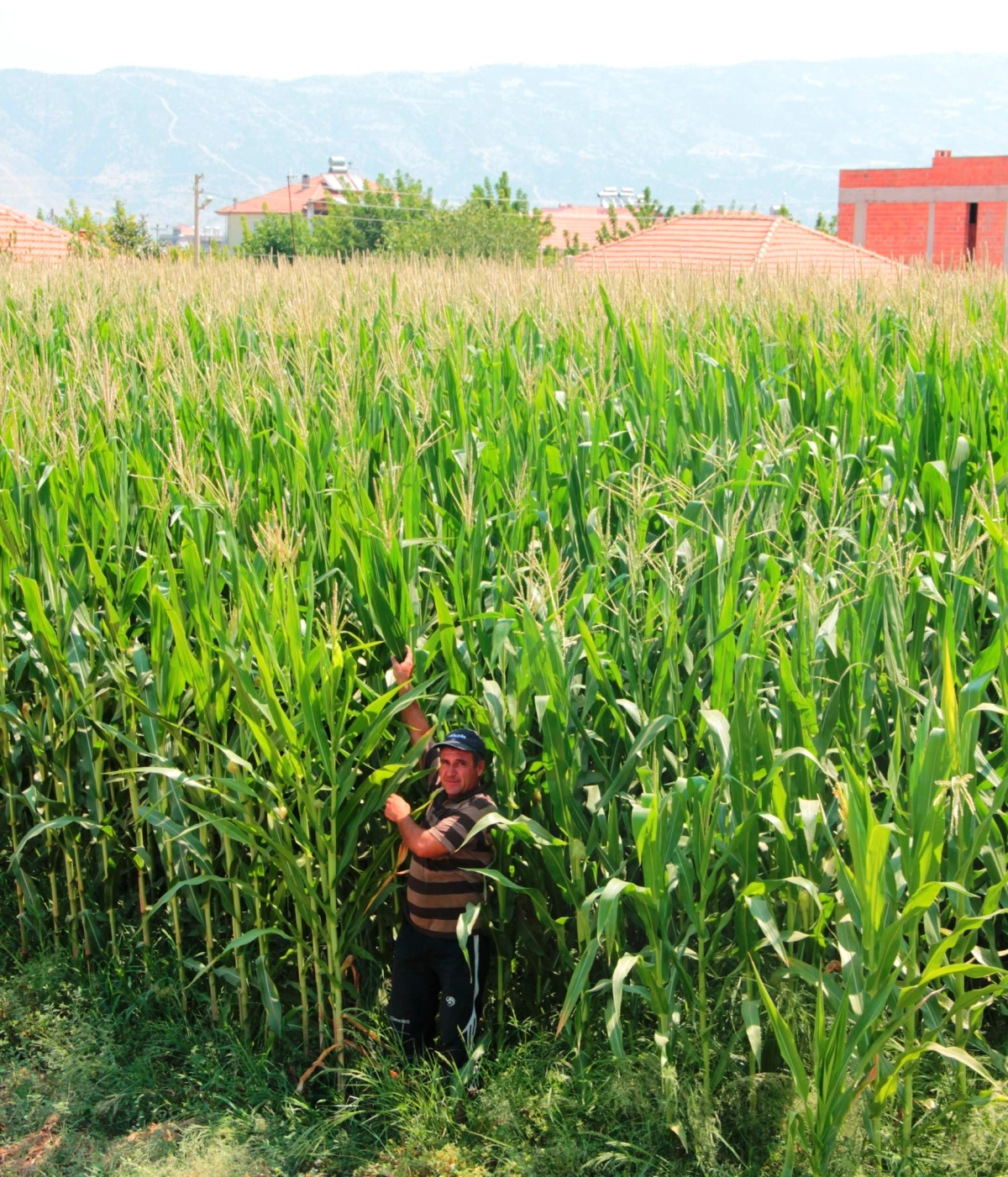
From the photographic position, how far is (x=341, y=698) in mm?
3270

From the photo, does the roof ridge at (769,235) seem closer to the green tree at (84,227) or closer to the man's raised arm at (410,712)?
the green tree at (84,227)

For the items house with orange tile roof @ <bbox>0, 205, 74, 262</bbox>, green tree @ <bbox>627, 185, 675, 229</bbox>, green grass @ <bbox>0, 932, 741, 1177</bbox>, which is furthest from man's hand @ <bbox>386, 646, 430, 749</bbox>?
green tree @ <bbox>627, 185, 675, 229</bbox>

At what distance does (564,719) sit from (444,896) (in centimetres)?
61

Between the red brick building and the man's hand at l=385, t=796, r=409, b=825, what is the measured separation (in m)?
43.2

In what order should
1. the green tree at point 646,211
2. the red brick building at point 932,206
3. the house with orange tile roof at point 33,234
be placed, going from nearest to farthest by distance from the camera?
1. the house with orange tile roof at point 33,234
2. the red brick building at point 932,206
3. the green tree at point 646,211

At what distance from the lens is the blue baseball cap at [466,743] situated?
313cm

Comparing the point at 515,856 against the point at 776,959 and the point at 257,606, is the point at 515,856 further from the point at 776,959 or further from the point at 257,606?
the point at 257,606

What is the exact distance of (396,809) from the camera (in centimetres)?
319

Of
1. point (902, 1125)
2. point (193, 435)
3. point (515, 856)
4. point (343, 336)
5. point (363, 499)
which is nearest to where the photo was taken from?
point (902, 1125)

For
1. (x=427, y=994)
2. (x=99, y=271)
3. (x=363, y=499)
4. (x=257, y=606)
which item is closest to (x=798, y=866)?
(x=427, y=994)

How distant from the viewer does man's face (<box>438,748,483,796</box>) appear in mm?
3145

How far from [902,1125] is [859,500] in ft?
7.30

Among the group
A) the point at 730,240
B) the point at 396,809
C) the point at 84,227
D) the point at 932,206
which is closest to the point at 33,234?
the point at 84,227

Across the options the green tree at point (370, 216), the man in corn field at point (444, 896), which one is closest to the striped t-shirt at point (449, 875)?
the man in corn field at point (444, 896)
